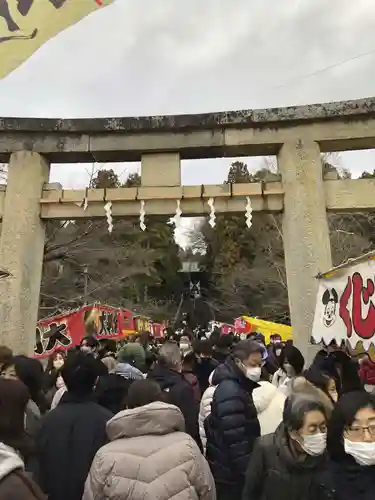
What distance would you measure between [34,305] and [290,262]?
15.9ft

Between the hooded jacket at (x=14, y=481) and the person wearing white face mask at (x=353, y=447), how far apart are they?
4.84 ft

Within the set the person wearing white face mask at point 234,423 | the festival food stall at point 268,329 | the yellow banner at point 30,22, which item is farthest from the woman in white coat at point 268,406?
the festival food stall at point 268,329

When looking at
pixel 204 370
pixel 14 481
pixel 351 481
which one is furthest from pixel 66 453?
pixel 204 370

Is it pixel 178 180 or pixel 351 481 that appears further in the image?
pixel 178 180

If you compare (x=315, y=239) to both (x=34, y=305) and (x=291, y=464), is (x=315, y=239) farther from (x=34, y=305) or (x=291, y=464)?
(x=291, y=464)

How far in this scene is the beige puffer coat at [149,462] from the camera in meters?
2.22

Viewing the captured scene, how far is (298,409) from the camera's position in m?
2.46

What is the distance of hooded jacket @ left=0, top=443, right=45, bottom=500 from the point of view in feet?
5.46

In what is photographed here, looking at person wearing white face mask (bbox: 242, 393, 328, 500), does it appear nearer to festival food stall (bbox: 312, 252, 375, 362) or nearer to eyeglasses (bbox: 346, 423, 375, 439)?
eyeglasses (bbox: 346, 423, 375, 439)

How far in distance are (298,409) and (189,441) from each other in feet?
2.06

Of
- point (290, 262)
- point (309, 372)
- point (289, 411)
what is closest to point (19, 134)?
point (290, 262)

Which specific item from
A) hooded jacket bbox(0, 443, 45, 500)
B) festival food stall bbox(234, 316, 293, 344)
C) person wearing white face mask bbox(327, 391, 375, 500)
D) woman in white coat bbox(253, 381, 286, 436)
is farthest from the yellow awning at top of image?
hooded jacket bbox(0, 443, 45, 500)

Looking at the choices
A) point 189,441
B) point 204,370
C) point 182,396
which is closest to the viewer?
point 189,441

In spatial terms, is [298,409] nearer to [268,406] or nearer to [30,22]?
[268,406]
